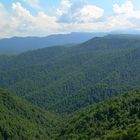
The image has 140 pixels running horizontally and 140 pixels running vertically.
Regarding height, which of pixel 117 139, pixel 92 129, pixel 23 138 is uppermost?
pixel 117 139

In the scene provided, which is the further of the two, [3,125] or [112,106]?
[3,125]

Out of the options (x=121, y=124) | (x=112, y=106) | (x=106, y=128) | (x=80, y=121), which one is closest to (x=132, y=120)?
(x=121, y=124)

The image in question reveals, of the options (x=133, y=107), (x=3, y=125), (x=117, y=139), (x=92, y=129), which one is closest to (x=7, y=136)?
(x=3, y=125)

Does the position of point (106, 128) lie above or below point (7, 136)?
above

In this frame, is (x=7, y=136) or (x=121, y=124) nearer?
(x=121, y=124)

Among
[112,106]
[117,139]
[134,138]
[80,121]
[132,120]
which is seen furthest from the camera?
[80,121]

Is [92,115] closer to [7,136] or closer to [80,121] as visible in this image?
[80,121]

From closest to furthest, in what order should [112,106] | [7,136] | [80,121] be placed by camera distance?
[112,106]
[80,121]
[7,136]

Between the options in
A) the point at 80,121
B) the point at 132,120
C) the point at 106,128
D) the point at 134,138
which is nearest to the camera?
the point at 134,138

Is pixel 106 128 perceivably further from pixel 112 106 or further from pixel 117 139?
pixel 117 139
